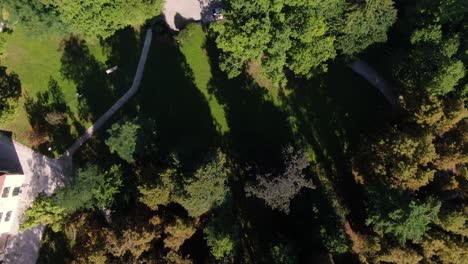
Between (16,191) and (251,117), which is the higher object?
(251,117)

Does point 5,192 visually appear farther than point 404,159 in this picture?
Yes

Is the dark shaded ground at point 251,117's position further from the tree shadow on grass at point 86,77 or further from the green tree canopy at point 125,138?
the green tree canopy at point 125,138

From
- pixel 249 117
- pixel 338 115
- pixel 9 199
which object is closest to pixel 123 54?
pixel 249 117

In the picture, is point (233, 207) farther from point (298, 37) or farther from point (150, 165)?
point (298, 37)

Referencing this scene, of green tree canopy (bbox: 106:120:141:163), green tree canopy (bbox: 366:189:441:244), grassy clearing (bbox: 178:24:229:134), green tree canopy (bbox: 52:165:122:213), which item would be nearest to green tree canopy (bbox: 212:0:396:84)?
grassy clearing (bbox: 178:24:229:134)

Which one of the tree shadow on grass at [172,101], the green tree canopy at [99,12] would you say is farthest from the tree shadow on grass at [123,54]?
the green tree canopy at [99,12]

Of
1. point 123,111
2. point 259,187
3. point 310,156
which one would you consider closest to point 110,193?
point 123,111

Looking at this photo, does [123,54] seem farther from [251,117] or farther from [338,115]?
[338,115]
